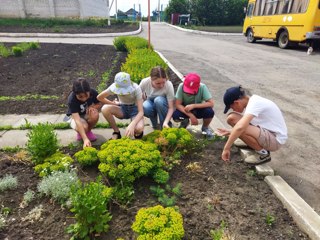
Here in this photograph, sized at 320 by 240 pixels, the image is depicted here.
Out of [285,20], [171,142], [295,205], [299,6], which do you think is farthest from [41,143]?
[285,20]

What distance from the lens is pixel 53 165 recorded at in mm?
2850

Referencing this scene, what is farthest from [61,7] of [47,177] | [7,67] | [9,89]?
[47,177]

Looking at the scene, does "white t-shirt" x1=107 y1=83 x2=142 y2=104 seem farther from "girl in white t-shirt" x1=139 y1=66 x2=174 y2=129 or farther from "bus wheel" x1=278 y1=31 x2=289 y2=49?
"bus wheel" x1=278 y1=31 x2=289 y2=49

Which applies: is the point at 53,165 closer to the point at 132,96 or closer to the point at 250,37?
the point at 132,96

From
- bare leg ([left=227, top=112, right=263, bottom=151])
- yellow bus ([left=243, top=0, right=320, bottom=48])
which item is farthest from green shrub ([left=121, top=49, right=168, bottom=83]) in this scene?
yellow bus ([left=243, top=0, right=320, bottom=48])

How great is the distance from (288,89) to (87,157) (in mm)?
6019

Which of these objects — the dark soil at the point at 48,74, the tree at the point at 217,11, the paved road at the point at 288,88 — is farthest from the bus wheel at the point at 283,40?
the tree at the point at 217,11

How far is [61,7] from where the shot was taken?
89.4ft

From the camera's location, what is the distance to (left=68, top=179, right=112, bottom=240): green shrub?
6.51 feet

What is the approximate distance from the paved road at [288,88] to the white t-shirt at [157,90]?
1.59m

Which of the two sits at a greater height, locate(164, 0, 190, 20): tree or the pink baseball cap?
locate(164, 0, 190, 20): tree

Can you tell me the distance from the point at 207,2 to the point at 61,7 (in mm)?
18631

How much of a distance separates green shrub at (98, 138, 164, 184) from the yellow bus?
1247cm

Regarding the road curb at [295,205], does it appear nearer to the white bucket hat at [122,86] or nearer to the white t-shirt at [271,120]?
the white t-shirt at [271,120]
